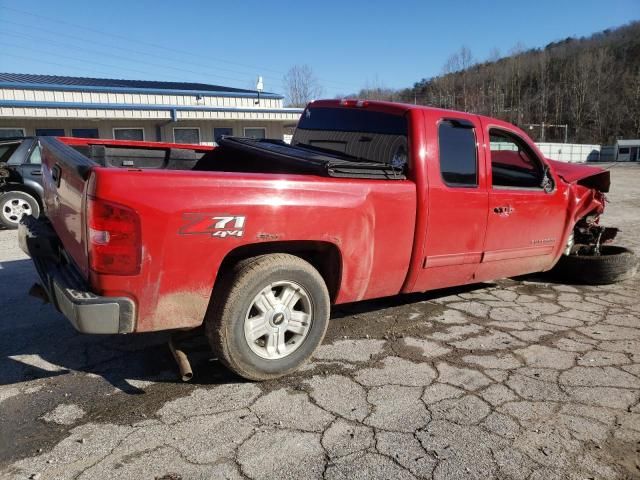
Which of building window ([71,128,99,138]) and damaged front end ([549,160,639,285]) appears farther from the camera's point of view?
building window ([71,128,99,138])

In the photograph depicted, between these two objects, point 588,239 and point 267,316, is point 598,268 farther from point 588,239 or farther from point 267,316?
point 267,316

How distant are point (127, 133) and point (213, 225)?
711 inches

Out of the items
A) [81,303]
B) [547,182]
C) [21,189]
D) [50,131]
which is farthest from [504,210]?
[50,131]

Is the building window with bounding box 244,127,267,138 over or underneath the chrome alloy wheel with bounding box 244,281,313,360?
over

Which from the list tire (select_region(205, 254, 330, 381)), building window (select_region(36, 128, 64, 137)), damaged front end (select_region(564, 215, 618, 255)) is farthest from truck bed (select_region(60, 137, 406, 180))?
building window (select_region(36, 128, 64, 137))

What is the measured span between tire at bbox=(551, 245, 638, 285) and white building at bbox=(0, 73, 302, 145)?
628 inches

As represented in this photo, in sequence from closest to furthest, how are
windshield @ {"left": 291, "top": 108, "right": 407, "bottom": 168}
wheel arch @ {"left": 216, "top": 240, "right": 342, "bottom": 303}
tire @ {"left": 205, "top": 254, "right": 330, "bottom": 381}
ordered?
tire @ {"left": 205, "top": 254, "right": 330, "bottom": 381}, wheel arch @ {"left": 216, "top": 240, "right": 342, "bottom": 303}, windshield @ {"left": 291, "top": 108, "right": 407, "bottom": 168}

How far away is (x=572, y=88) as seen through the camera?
300ft

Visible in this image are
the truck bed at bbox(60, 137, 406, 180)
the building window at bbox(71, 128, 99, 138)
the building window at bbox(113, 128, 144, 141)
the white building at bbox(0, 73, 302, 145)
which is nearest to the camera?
the truck bed at bbox(60, 137, 406, 180)

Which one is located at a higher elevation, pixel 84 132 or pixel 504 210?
pixel 84 132

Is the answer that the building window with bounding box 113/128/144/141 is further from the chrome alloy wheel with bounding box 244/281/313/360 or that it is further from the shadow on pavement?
the chrome alloy wheel with bounding box 244/281/313/360

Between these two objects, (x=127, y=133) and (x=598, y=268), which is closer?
(x=598, y=268)

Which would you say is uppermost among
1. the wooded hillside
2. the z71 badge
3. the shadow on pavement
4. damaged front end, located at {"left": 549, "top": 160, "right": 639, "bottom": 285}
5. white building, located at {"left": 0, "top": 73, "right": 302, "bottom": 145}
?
the wooded hillside

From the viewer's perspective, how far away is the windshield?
3936mm
